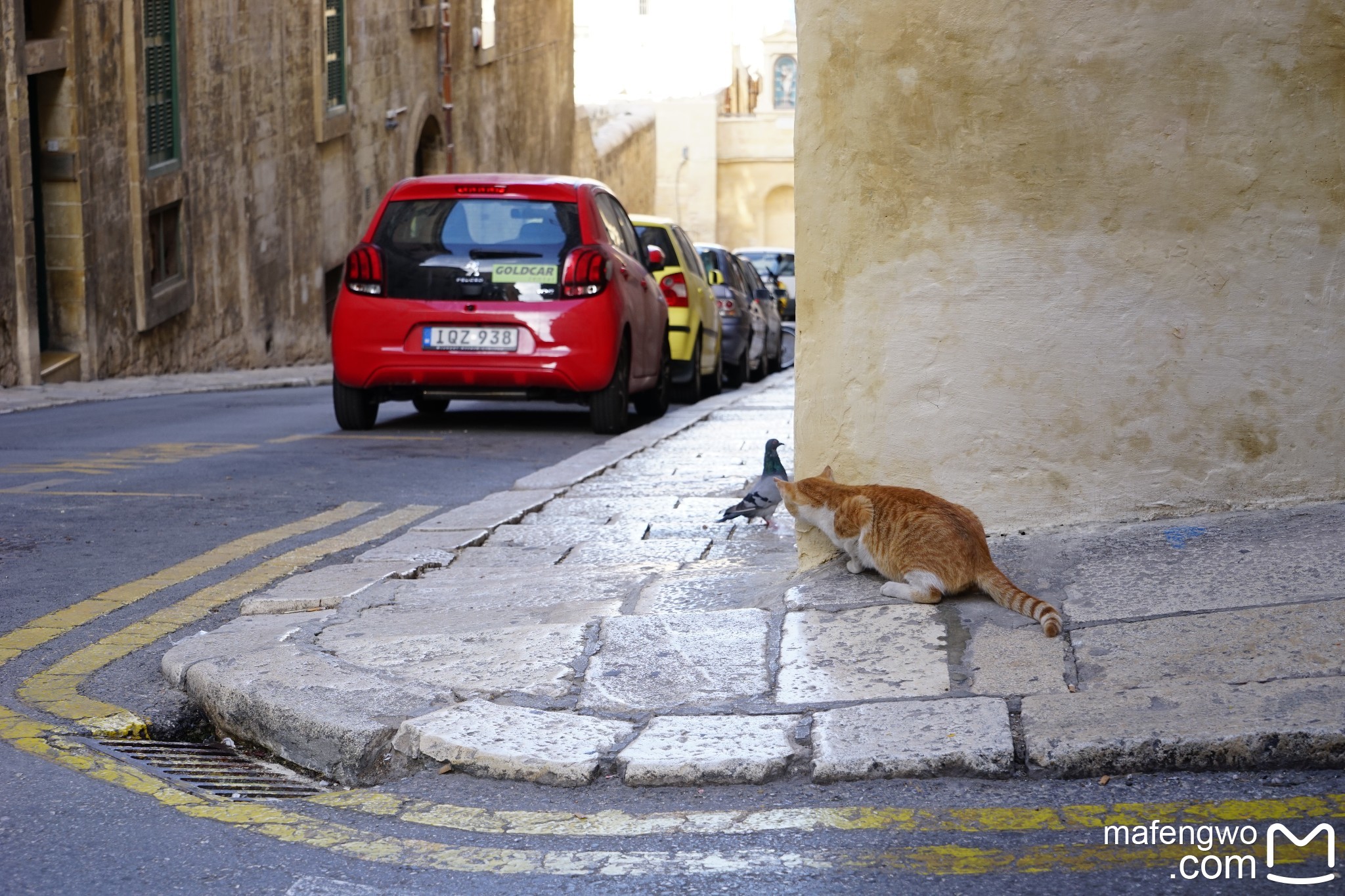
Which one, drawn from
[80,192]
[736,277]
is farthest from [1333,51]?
[736,277]

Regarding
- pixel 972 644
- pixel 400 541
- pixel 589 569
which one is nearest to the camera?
pixel 972 644

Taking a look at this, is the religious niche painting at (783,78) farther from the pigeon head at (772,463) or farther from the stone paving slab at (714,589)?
the stone paving slab at (714,589)

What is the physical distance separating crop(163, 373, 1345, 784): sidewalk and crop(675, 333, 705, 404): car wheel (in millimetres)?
9911

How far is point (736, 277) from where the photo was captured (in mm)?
21000

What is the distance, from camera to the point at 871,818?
134 inches

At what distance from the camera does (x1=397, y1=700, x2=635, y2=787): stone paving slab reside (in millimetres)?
3689

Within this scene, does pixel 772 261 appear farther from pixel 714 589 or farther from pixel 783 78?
pixel 783 78

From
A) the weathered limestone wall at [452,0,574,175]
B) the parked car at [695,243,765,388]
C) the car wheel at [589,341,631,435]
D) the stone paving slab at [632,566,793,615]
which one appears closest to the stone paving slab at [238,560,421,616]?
the stone paving slab at [632,566,793,615]

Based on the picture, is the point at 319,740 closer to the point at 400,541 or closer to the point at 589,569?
the point at 589,569

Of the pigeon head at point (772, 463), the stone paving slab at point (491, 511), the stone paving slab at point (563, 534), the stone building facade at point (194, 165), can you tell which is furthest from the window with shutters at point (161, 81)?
the pigeon head at point (772, 463)

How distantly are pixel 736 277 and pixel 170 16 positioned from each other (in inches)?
283

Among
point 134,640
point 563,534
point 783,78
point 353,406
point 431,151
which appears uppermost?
point 783,78

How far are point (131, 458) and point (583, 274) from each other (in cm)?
303

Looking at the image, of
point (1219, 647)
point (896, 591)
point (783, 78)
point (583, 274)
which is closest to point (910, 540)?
point (896, 591)
